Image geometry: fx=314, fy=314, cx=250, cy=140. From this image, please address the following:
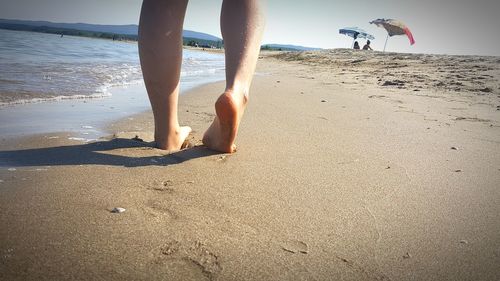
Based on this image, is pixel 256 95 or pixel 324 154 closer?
pixel 324 154

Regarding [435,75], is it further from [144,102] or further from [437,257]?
[437,257]

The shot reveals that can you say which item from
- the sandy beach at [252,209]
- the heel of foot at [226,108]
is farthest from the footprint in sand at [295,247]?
the heel of foot at [226,108]

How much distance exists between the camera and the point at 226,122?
1.29 metres

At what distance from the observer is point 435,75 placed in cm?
594

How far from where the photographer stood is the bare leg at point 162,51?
1.29 meters

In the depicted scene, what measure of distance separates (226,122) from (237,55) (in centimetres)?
30

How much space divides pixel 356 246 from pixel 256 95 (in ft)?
9.40

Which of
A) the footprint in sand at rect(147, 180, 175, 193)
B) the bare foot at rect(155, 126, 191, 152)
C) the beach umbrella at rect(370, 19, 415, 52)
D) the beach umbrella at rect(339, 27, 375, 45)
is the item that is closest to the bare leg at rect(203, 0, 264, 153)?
the bare foot at rect(155, 126, 191, 152)

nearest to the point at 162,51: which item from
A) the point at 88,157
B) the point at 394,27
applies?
the point at 88,157

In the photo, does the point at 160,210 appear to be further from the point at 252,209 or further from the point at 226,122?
the point at 226,122

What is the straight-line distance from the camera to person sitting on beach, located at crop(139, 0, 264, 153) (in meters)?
1.29

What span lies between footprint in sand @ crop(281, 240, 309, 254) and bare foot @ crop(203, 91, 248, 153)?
60cm

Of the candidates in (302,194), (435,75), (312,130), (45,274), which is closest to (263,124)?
(312,130)

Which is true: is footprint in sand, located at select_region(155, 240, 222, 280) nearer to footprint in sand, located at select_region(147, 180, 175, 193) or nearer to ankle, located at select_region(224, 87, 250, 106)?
footprint in sand, located at select_region(147, 180, 175, 193)
